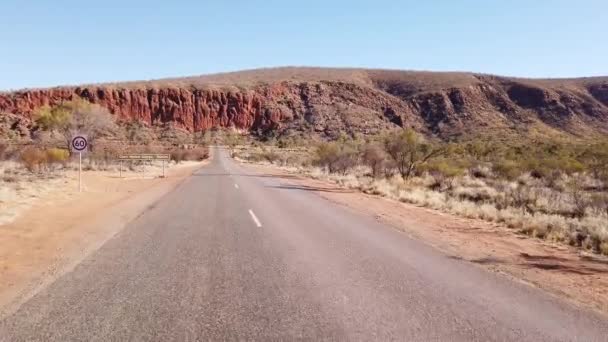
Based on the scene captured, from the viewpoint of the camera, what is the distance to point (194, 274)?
23.9ft

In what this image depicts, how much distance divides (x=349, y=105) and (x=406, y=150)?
81.2 m

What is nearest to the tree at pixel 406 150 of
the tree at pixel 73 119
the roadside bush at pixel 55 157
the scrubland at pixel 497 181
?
the scrubland at pixel 497 181

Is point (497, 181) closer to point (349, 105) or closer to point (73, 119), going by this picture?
point (73, 119)

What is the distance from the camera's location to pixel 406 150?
1409 inches

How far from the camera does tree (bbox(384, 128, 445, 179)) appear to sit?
35.4 metres

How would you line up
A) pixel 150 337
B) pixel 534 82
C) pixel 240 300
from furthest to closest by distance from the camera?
pixel 534 82
pixel 240 300
pixel 150 337

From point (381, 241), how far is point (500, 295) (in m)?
4.10

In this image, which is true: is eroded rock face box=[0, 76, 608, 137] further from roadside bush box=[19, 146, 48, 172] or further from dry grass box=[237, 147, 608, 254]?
roadside bush box=[19, 146, 48, 172]

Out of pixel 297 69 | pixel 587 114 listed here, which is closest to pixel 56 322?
pixel 587 114

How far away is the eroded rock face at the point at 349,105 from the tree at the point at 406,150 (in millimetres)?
55781

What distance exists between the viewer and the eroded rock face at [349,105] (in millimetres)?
97812

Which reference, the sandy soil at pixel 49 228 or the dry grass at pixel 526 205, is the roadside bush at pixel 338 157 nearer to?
the dry grass at pixel 526 205

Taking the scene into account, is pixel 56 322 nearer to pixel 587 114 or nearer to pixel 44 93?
pixel 587 114

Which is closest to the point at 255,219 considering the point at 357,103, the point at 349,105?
the point at 349,105
